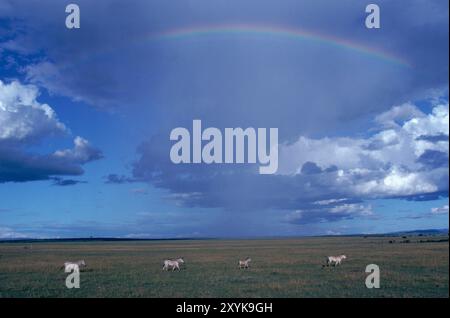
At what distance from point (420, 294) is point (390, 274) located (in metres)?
7.75

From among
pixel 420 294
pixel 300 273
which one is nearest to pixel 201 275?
pixel 300 273

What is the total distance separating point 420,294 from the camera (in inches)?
794

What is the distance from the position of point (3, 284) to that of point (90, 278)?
453 centimetres
